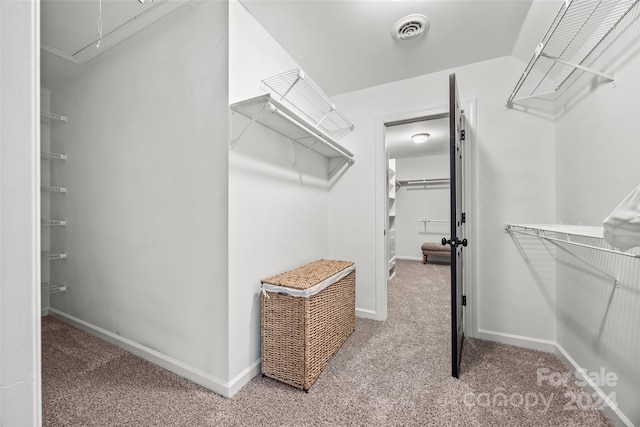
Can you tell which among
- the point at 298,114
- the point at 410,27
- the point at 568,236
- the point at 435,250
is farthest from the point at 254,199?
the point at 435,250

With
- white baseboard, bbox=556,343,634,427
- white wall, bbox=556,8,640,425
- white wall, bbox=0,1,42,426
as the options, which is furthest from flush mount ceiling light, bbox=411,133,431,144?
white wall, bbox=0,1,42,426

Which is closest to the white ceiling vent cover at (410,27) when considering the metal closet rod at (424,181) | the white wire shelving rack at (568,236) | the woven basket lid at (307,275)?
the white wire shelving rack at (568,236)

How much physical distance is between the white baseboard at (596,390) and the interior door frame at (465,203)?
54 cm

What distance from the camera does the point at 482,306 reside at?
2158 millimetres

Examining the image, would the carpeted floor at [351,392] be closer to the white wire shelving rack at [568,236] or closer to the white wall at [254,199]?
the white wall at [254,199]

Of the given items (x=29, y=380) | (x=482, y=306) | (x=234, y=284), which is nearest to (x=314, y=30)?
(x=234, y=284)

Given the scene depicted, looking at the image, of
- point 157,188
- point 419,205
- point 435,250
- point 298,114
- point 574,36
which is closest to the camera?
point 574,36

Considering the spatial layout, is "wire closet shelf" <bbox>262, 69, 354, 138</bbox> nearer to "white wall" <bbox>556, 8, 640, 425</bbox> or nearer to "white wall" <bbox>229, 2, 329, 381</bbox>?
"white wall" <bbox>229, 2, 329, 381</bbox>

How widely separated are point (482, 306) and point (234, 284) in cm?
195

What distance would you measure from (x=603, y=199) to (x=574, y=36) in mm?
846

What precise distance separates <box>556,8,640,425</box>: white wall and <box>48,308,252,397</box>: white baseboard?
6.18 feet

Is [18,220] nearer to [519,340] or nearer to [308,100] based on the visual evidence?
[308,100]

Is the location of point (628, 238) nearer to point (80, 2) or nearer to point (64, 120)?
point (80, 2)

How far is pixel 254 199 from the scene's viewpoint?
168 centimetres
